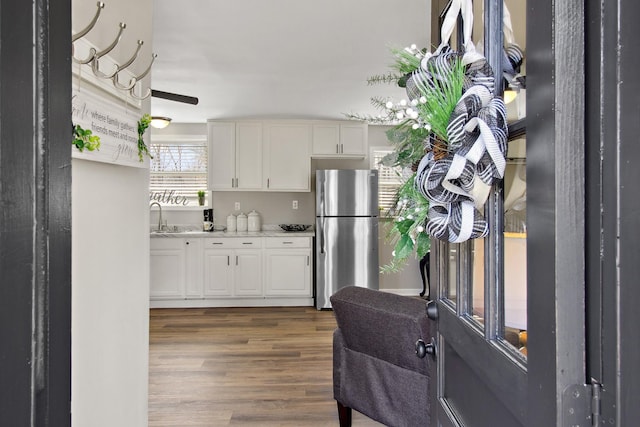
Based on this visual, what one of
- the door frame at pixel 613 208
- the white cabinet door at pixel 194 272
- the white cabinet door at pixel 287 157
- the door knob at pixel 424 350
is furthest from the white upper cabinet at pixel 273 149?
the door frame at pixel 613 208

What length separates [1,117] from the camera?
51 cm

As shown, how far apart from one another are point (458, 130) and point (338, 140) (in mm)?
4827

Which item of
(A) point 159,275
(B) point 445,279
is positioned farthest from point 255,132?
(B) point 445,279

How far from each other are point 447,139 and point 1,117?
0.68 meters

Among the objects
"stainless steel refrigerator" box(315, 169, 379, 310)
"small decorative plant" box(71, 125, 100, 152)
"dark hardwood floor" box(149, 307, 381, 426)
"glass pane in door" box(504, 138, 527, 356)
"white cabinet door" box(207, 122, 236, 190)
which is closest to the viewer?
"glass pane in door" box(504, 138, 527, 356)

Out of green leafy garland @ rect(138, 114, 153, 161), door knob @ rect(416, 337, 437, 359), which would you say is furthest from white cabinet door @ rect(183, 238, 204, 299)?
door knob @ rect(416, 337, 437, 359)

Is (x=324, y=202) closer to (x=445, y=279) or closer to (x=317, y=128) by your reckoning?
(x=317, y=128)

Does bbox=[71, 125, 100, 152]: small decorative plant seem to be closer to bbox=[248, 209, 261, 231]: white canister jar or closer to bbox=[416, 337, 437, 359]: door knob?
bbox=[416, 337, 437, 359]: door knob

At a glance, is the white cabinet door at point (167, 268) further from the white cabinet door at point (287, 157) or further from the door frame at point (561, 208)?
the door frame at point (561, 208)

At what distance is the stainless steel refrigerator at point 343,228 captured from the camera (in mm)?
5168

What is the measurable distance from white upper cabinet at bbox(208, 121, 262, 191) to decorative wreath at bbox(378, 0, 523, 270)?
182 inches

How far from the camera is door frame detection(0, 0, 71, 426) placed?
52cm

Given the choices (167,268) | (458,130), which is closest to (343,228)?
(167,268)

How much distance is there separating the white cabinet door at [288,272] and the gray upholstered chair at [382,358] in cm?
290
